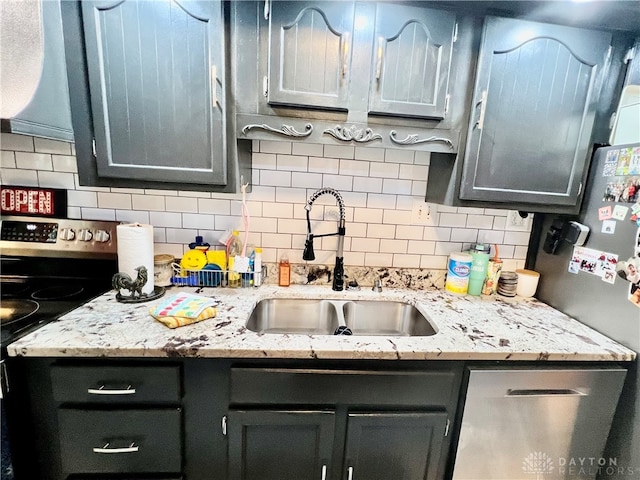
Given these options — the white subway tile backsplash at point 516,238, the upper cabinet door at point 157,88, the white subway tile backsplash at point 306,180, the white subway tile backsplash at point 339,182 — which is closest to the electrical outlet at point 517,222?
the white subway tile backsplash at point 516,238

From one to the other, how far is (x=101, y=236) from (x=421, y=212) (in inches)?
62.8

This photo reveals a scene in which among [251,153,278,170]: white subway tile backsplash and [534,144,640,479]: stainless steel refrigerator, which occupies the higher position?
[251,153,278,170]: white subway tile backsplash

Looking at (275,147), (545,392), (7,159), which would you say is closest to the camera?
(545,392)

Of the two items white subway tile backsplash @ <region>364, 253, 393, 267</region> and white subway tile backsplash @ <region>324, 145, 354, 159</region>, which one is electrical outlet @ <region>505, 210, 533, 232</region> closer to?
white subway tile backsplash @ <region>364, 253, 393, 267</region>

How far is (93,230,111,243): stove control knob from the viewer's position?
1387mm

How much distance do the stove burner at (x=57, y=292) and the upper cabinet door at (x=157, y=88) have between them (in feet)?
1.82

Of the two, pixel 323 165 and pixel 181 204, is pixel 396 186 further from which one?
pixel 181 204

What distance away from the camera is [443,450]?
1089mm

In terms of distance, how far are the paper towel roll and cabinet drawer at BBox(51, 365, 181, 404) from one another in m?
0.39

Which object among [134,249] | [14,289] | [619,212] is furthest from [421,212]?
[14,289]

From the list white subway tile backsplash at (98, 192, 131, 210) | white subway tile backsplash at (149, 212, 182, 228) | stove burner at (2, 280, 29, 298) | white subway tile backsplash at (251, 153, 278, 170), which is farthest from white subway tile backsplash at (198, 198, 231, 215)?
stove burner at (2, 280, 29, 298)

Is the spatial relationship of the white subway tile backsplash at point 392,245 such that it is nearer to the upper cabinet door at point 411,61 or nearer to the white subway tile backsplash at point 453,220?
the white subway tile backsplash at point 453,220

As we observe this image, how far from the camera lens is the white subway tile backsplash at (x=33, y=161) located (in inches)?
53.4

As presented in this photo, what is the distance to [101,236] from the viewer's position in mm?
1388
